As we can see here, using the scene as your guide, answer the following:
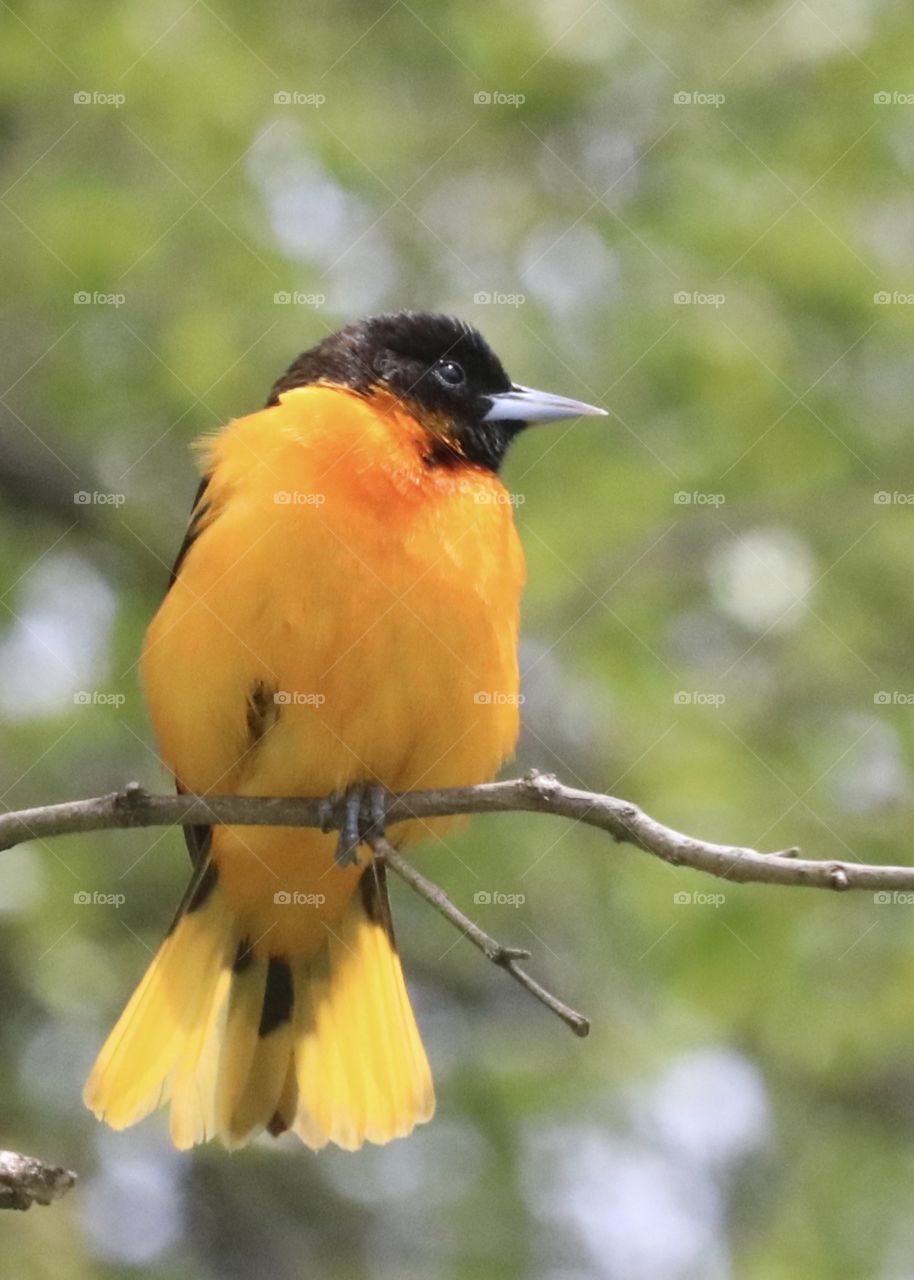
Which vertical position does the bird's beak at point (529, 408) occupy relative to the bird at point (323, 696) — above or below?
above

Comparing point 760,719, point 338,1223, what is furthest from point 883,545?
point 338,1223

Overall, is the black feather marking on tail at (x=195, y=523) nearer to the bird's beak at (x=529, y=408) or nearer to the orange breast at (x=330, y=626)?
the orange breast at (x=330, y=626)

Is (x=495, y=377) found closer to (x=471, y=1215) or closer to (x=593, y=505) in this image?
(x=593, y=505)

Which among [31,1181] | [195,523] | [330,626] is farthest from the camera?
[195,523]

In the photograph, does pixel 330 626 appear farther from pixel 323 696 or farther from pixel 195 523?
pixel 195 523

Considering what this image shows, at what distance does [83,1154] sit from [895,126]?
182 inches

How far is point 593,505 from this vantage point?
6062mm

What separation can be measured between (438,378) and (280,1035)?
1.92 m

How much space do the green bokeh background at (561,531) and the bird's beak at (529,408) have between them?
2.85ft

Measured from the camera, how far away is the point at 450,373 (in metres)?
5.13

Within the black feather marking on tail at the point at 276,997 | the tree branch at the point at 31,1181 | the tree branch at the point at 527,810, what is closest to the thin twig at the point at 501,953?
the tree branch at the point at 527,810

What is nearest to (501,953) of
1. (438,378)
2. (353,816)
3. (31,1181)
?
(31,1181)

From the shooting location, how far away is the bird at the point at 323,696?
4309 mm

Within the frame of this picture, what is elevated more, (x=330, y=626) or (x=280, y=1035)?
(x=330, y=626)
